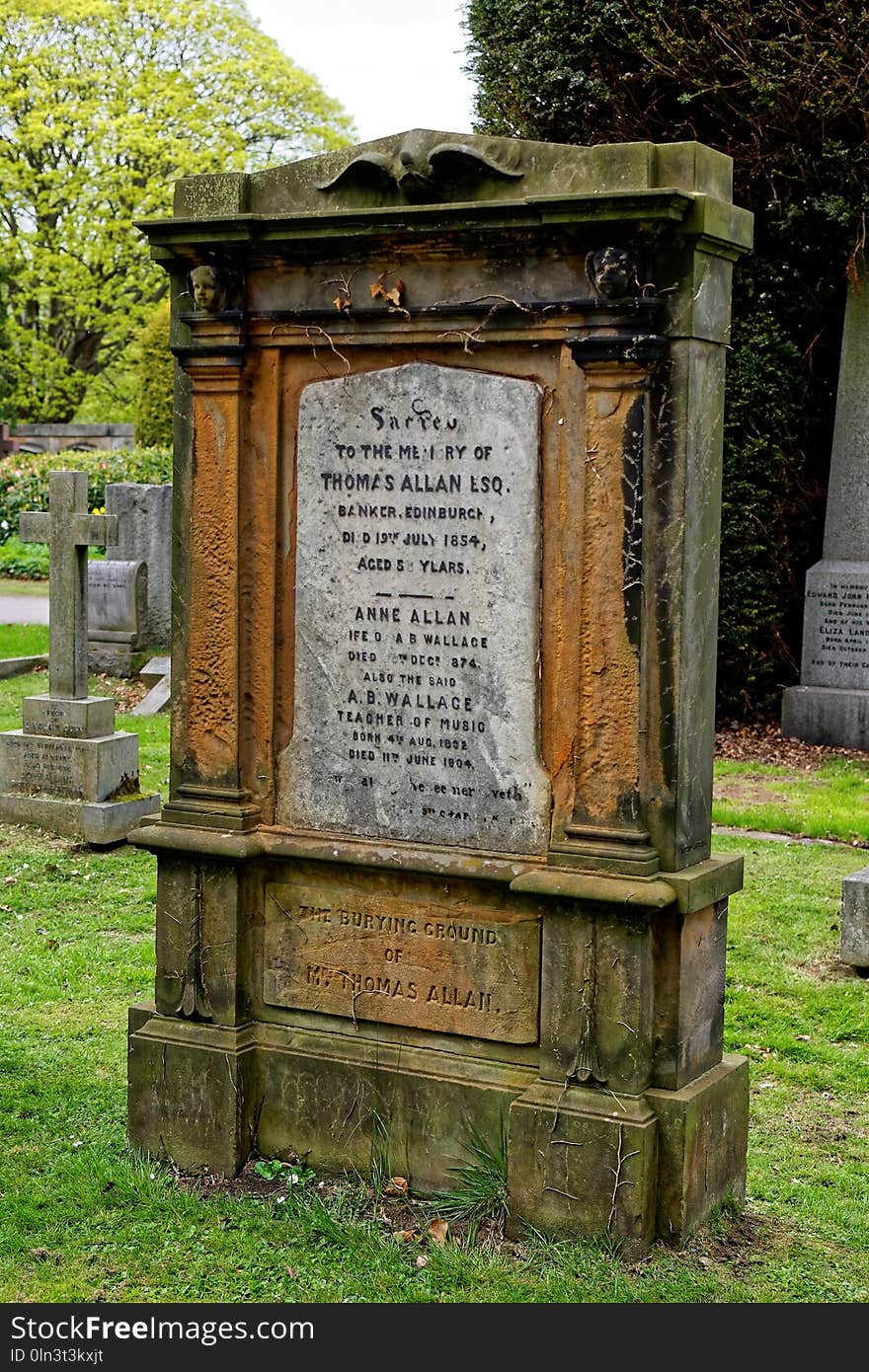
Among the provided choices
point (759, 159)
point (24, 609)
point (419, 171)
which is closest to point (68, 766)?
point (419, 171)

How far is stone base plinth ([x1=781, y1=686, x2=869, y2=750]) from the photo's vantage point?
515 inches

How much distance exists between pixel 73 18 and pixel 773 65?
95.1 ft

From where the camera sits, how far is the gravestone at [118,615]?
47.9 ft

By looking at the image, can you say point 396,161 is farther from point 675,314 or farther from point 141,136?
point 141,136

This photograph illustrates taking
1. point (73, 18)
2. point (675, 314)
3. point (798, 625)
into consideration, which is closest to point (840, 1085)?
point (675, 314)

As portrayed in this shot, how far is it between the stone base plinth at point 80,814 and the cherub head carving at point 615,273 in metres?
5.69

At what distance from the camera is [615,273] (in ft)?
13.7

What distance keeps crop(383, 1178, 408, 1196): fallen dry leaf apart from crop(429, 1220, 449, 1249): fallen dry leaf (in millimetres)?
197

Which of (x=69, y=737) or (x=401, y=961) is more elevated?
(x=69, y=737)

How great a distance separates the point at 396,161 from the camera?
4.56 meters

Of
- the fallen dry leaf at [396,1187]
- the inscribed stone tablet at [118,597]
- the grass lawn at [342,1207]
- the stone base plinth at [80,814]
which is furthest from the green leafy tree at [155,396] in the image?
the fallen dry leaf at [396,1187]

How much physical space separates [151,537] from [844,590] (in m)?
6.70

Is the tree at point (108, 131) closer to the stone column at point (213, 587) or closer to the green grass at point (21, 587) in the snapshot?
the green grass at point (21, 587)

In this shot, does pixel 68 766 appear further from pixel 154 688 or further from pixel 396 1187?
pixel 396 1187
